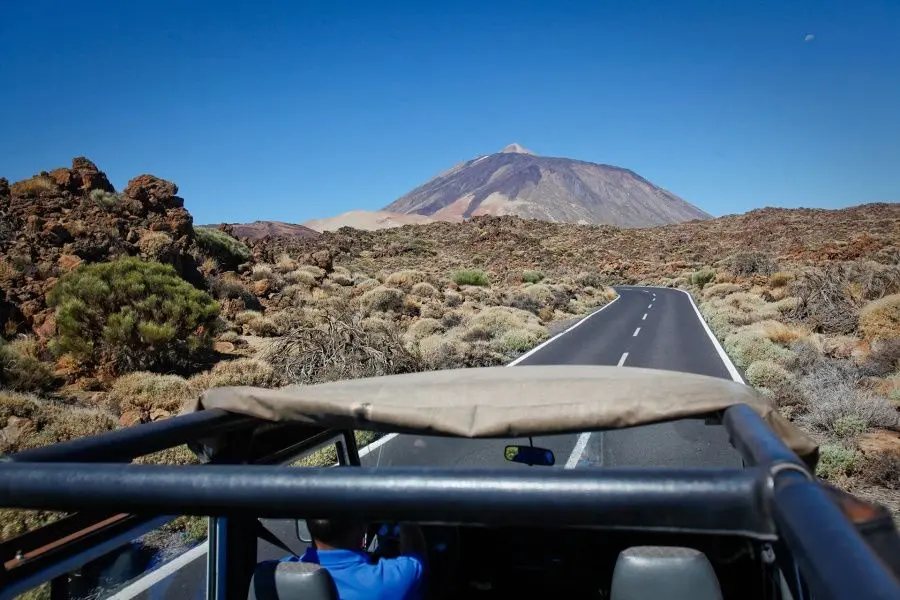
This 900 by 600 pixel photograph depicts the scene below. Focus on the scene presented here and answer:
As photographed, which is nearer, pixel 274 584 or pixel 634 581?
pixel 634 581

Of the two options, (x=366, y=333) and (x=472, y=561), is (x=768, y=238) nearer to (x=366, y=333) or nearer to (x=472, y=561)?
(x=366, y=333)

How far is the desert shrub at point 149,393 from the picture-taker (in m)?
11.9

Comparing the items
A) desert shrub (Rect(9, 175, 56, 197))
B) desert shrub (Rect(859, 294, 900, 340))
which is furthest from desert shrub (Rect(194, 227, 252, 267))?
desert shrub (Rect(859, 294, 900, 340))

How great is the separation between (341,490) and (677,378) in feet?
4.93

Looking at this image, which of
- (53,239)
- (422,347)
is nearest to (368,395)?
(422,347)

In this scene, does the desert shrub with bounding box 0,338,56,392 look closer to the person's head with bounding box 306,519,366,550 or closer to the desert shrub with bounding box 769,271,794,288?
the person's head with bounding box 306,519,366,550

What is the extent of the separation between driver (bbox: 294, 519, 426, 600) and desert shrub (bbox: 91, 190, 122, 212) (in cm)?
2581

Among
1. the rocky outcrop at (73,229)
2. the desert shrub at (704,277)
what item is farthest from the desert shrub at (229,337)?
the desert shrub at (704,277)

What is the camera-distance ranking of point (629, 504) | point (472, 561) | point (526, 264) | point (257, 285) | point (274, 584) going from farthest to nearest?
point (526, 264) < point (257, 285) < point (472, 561) < point (274, 584) < point (629, 504)

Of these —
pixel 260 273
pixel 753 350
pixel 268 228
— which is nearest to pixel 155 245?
pixel 260 273

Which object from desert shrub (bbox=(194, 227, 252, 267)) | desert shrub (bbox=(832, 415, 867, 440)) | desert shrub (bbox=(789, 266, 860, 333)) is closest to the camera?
desert shrub (bbox=(832, 415, 867, 440))

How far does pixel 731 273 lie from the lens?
49781mm

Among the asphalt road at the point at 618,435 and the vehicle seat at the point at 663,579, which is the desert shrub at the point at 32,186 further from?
the vehicle seat at the point at 663,579

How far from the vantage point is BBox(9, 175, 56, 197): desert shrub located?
22844 mm
